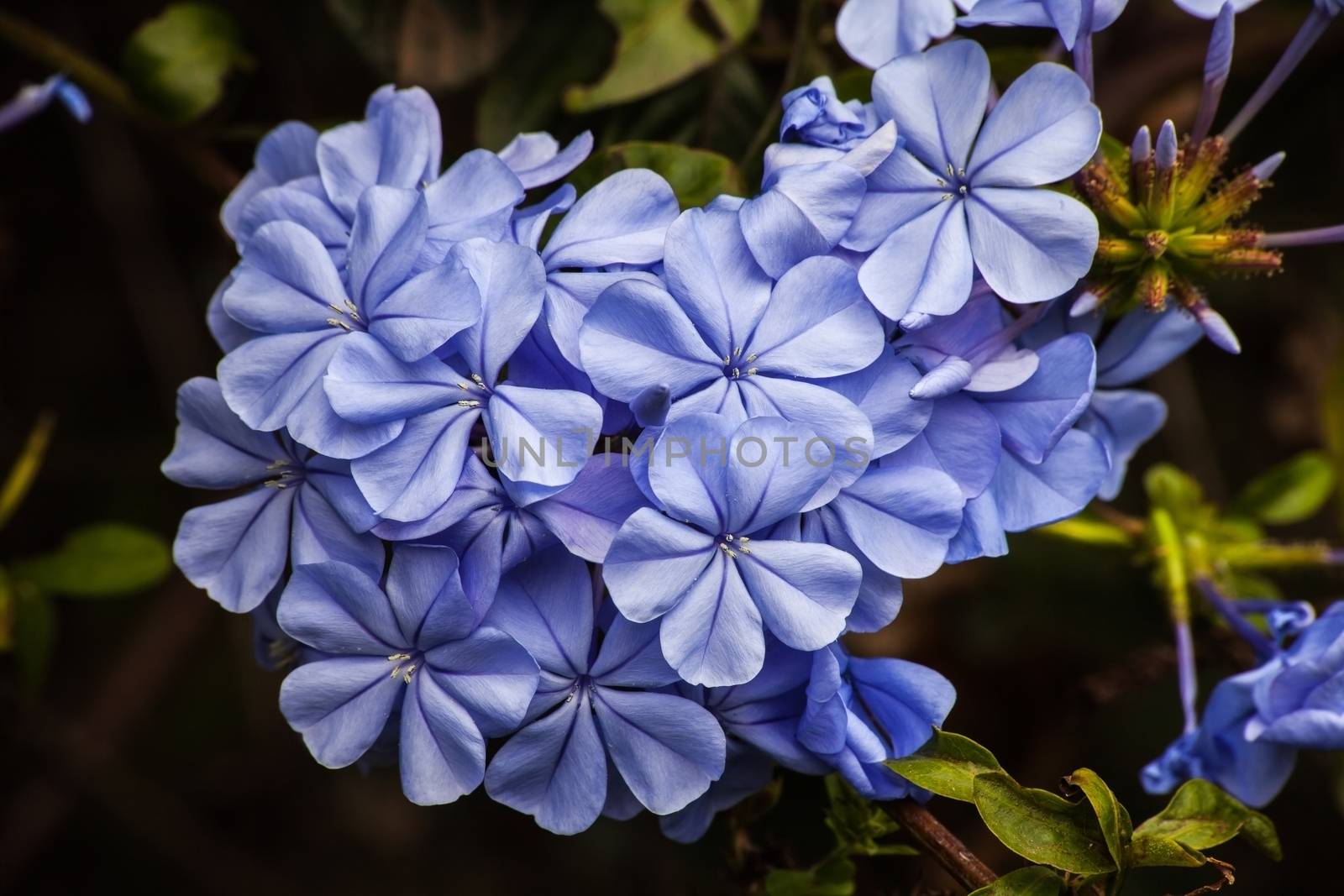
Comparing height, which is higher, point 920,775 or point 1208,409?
point 920,775

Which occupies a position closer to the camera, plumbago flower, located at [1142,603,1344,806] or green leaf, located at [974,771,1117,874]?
green leaf, located at [974,771,1117,874]

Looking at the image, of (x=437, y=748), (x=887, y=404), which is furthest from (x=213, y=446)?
(x=887, y=404)

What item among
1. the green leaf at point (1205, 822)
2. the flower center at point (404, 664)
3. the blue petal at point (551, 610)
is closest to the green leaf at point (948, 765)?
the green leaf at point (1205, 822)

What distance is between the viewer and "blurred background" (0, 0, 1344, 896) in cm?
128

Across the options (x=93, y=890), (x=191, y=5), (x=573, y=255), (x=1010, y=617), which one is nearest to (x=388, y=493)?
(x=573, y=255)

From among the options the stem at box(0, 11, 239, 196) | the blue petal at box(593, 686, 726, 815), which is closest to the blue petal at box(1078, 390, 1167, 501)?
the blue petal at box(593, 686, 726, 815)

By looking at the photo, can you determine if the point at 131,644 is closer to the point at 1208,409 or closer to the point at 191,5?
the point at 191,5

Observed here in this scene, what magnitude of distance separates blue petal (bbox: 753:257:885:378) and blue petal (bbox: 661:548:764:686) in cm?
15

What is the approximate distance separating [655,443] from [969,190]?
322 millimetres

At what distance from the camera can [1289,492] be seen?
4.34 ft

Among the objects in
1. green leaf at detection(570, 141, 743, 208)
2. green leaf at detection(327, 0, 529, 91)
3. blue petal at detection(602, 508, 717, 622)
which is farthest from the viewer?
green leaf at detection(327, 0, 529, 91)

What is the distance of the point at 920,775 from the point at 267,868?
1.51 metres

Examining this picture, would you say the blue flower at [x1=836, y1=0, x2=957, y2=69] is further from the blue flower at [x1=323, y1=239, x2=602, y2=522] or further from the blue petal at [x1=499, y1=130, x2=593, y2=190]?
the blue flower at [x1=323, y1=239, x2=602, y2=522]

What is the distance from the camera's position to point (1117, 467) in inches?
41.6
